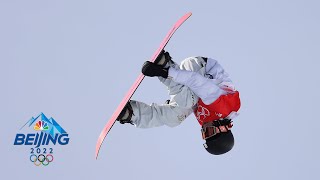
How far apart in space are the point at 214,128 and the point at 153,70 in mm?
1478

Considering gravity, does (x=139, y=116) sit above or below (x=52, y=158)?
below

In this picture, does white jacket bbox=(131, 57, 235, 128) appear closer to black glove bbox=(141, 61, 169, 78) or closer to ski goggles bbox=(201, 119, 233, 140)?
black glove bbox=(141, 61, 169, 78)

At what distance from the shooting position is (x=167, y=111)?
772 cm

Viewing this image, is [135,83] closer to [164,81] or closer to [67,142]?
[164,81]

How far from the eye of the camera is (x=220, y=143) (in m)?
7.81

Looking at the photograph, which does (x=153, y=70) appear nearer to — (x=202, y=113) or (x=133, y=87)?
(x=133, y=87)

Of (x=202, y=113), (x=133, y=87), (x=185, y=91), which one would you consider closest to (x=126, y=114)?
(x=133, y=87)

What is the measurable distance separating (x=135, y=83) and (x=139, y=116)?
584mm

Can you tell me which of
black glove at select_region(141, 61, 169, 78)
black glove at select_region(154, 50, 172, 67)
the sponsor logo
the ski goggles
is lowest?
the ski goggles

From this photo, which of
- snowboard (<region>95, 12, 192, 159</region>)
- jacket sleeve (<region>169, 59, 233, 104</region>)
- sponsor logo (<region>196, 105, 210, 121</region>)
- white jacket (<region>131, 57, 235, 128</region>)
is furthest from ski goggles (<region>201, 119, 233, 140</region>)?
snowboard (<region>95, 12, 192, 159</region>)

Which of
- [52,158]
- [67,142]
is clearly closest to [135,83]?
[67,142]

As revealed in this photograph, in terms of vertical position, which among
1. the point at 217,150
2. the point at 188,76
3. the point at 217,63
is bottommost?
the point at 217,150

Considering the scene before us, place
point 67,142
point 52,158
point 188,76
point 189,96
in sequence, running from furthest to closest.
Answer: point 52,158 < point 67,142 < point 189,96 < point 188,76

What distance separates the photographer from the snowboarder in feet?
22.9
